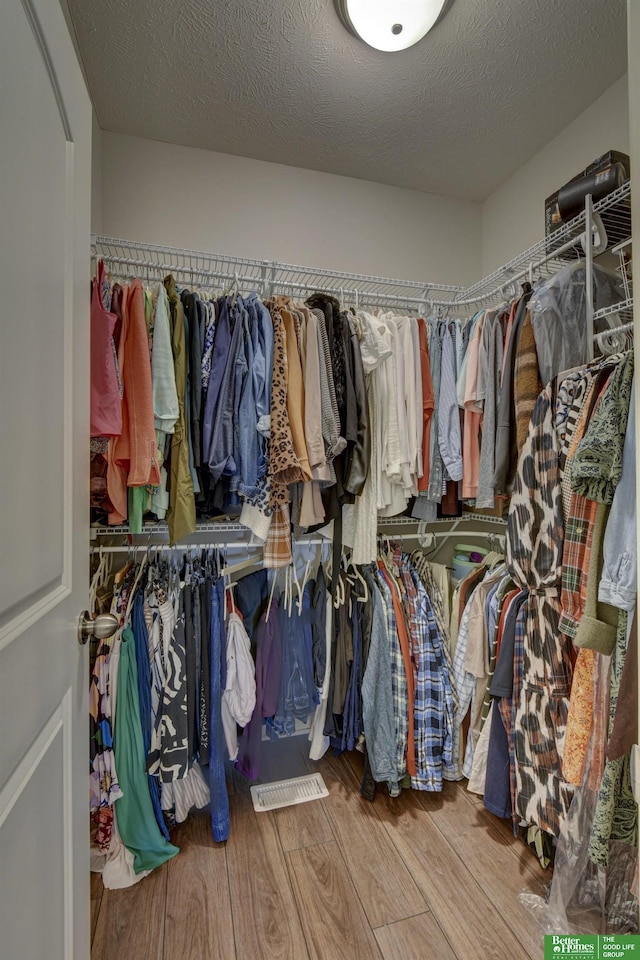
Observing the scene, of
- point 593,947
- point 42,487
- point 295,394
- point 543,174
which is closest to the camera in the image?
point 42,487

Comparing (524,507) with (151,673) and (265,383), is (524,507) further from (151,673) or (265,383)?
(151,673)

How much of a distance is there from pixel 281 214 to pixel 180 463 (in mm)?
1465

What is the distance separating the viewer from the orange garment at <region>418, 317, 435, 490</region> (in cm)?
180

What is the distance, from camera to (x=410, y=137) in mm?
1999

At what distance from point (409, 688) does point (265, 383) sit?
1311 millimetres

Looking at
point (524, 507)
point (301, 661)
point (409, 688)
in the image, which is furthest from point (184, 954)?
point (524, 507)

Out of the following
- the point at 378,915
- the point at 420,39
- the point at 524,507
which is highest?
the point at 420,39

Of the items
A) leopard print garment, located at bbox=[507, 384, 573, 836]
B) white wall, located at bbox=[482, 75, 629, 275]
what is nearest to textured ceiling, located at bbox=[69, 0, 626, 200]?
white wall, located at bbox=[482, 75, 629, 275]

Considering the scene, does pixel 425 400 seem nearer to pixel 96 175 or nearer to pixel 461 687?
pixel 461 687

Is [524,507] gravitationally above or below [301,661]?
above

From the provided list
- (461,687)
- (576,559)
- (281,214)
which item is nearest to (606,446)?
(576,559)

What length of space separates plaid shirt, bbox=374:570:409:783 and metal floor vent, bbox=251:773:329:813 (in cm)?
34

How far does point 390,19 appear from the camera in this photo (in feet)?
4.62

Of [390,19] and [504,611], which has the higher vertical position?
[390,19]
